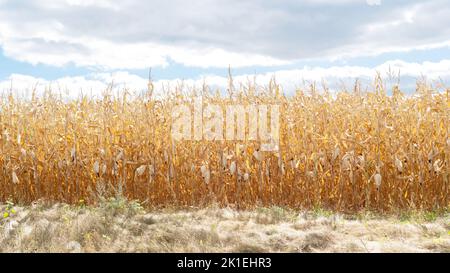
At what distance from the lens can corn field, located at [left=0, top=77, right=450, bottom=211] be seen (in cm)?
773

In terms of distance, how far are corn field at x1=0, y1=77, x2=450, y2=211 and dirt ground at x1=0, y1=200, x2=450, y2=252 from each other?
0.60 metres

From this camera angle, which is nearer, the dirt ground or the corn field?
the dirt ground

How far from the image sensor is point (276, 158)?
7891mm

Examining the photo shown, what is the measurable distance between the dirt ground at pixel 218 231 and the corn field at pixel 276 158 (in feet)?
1.95

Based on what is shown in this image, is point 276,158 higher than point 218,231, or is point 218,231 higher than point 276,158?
point 276,158

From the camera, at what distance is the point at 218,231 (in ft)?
19.6

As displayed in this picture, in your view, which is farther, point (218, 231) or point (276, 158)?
point (276, 158)

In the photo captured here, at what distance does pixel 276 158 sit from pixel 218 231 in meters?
2.23

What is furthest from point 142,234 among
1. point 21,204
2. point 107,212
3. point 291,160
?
point 21,204

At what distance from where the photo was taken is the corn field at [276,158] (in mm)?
7730

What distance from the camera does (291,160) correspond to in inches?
307

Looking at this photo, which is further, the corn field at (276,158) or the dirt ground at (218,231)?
the corn field at (276,158)

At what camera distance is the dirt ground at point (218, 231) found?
218 inches

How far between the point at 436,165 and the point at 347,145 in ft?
4.18
